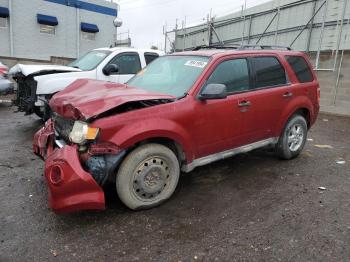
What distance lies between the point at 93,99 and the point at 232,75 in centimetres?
190

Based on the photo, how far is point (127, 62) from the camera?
812 cm

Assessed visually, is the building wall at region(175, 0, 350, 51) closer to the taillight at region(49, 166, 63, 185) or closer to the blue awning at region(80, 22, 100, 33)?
the blue awning at region(80, 22, 100, 33)

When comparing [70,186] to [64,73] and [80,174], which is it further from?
[64,73]

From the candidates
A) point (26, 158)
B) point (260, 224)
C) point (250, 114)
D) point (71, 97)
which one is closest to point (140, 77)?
point (71, 97)

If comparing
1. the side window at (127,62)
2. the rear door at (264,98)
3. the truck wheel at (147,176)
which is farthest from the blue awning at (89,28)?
the truck wheel at (147,176)

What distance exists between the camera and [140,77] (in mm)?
4895

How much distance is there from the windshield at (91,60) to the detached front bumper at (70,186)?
4.87 meters

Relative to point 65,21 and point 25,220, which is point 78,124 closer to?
point 25,220

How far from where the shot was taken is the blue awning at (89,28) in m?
23.0

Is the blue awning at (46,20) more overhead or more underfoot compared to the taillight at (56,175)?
more overhead

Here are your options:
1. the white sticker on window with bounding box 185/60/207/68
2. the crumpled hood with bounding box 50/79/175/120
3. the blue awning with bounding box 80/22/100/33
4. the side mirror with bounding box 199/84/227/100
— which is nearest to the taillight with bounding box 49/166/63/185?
the crumpled hood with bounding box 50/79/175/120

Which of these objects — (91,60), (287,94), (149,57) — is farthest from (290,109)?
(91,60)

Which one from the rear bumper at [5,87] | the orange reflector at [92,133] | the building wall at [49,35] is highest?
the building wall at [49,35]

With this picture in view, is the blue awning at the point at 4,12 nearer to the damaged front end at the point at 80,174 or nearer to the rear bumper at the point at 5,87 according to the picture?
the rear bumper at the point at 5,87
